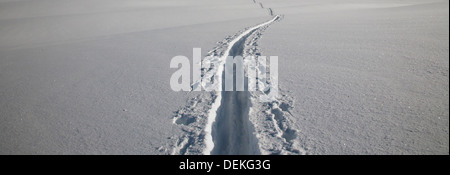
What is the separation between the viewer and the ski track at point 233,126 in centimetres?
246

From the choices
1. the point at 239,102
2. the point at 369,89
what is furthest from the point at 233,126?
the point at 369,89

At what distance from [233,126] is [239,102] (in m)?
0.55


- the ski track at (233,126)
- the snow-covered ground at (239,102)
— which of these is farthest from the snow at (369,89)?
the ski track at (233,126)

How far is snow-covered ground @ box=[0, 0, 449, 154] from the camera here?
2504 millimetres

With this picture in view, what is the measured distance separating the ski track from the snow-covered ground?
0.04 feet

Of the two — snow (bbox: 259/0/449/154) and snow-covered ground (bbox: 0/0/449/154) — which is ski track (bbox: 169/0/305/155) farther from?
snow (bbox: 259/0/449/154)

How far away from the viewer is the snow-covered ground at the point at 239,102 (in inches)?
98.6

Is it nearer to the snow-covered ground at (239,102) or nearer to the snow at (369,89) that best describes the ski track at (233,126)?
the snow-covered ground at (239,102)

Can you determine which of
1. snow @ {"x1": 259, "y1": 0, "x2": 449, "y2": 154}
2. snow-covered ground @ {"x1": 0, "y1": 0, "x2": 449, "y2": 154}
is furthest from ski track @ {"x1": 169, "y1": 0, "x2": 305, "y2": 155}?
snow @ {"x1": 259, "y1": 0, "x2": 449, "y2": 154}

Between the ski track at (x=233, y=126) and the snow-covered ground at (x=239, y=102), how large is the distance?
11 millimetres

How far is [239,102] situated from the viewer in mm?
3389
